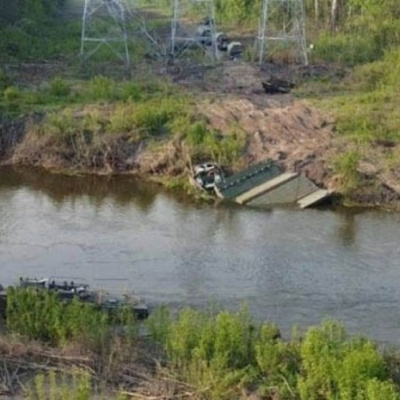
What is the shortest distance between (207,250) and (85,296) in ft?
10.9

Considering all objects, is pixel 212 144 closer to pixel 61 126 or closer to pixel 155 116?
pixel 155 116

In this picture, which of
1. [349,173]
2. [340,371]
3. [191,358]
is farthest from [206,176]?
[340,371]

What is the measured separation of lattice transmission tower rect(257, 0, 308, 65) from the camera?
83.6 feet

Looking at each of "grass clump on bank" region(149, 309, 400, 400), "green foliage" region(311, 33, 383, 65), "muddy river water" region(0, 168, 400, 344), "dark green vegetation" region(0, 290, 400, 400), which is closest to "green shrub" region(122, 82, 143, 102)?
"muddy river water" region(0, 168, 400, 344)

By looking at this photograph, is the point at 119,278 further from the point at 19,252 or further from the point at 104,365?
the point at 104,365

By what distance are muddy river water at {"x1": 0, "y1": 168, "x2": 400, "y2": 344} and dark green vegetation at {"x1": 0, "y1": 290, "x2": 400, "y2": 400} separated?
2.11 metres

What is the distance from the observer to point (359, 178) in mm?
17781

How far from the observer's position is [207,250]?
50.5 ft

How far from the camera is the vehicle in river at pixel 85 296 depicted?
39.9 ft

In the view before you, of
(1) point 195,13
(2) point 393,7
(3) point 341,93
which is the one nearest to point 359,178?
(3) point 341,93

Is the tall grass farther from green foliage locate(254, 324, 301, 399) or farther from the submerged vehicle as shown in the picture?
the submerged vehicle

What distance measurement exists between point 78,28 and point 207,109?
10.8 metres

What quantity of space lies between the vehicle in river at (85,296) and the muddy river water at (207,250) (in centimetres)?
74

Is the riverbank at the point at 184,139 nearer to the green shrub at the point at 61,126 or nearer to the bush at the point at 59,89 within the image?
the green shrub at the point at 61,126
